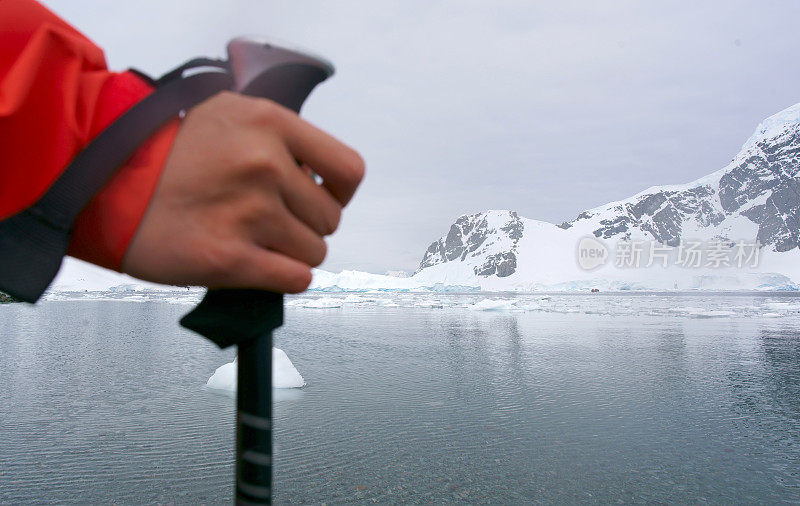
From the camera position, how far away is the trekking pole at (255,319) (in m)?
0.83

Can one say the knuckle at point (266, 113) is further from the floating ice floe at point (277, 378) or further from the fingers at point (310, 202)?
the floating ice floe at point (277, 378)

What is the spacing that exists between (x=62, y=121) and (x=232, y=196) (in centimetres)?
27

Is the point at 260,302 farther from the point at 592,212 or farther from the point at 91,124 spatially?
the point at 592,212

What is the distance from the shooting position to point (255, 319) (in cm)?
93

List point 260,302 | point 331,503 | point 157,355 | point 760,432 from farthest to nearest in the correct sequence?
point 157,355 → point 760,432 → point 331,503 → point 260,302

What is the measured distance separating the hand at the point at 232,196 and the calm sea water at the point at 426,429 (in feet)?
13.2

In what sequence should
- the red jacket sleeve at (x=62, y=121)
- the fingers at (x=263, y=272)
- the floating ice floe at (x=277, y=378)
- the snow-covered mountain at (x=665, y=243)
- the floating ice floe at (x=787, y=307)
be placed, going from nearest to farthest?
the red jacket sleeve at (x=62, y=121)
the fingers at (x=263, y=272)
the floating ice floe at (x=277, y=378)
the floating ice floe at (x=787, y=307)
the snow-covered mountain at (x=665, y=243)

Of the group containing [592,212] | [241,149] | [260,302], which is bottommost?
[260,302]

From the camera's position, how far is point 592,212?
194 m

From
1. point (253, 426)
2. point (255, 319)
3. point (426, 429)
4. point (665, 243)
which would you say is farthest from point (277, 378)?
point (665, 243)

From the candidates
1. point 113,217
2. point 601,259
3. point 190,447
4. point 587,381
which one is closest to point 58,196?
point 113,217

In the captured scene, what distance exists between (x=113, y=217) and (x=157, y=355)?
14184 millimetres

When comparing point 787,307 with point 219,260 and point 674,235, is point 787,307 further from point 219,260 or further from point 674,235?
point 674,235

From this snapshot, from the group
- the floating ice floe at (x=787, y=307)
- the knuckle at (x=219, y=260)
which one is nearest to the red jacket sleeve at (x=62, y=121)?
the knuckle at (x=219, y=260)
